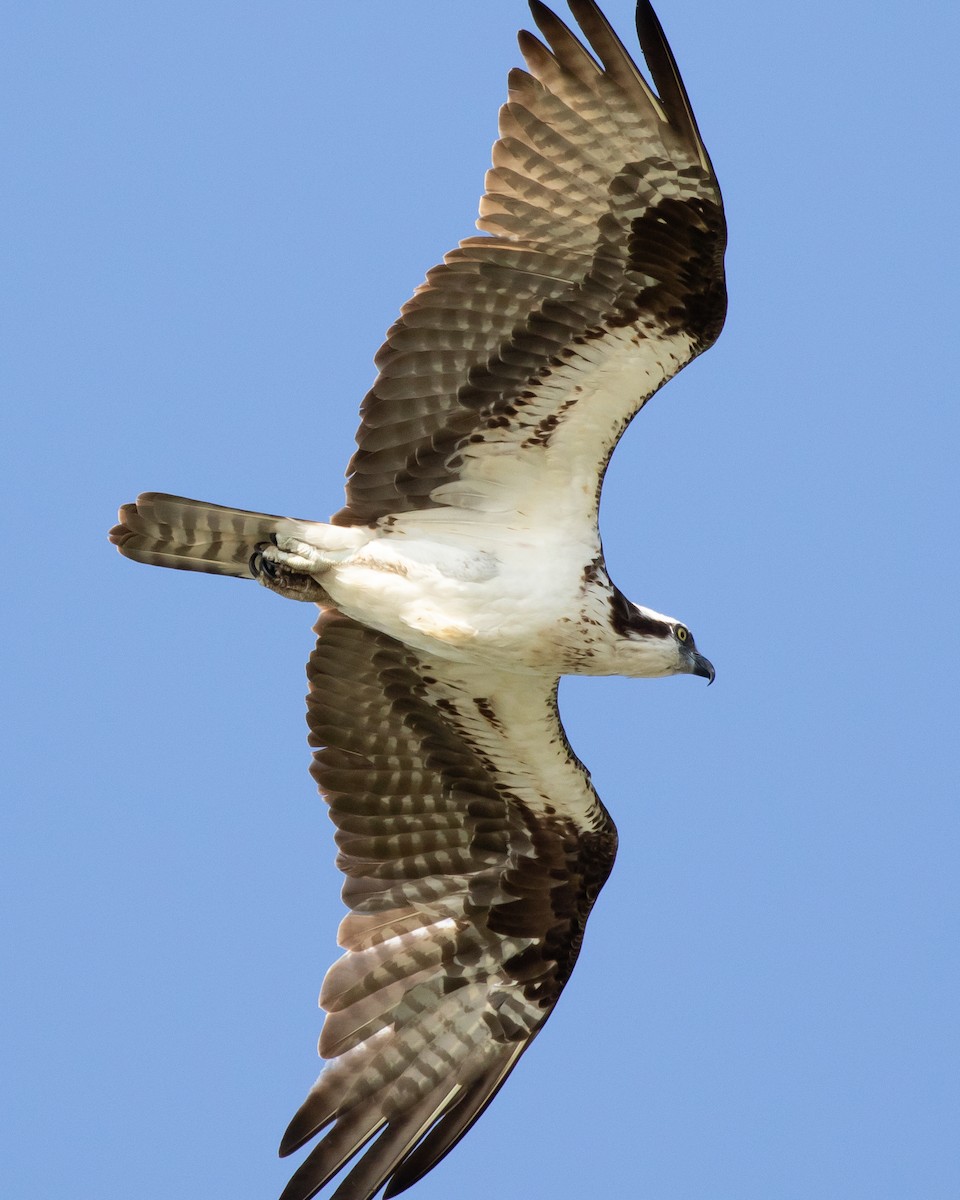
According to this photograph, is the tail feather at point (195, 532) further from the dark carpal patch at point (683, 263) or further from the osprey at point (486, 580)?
the dark carpal patch at point (683, 263)

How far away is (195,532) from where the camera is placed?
29.1ft

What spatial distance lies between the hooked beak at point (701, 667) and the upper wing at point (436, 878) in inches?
29.6

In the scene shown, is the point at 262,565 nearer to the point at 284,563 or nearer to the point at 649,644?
the point at 284,563

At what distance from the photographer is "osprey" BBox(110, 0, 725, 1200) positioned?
8.46 meters

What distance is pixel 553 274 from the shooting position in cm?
853

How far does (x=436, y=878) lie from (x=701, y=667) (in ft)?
6.49

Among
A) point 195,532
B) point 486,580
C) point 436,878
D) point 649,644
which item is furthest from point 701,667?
point 195,532

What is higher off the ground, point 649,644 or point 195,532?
point 649,644

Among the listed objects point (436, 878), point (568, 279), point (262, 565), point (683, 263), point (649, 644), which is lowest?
point (436, 878)

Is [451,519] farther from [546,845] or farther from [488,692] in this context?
[546,845]

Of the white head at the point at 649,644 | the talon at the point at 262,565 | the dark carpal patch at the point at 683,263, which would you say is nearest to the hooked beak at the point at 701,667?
the white head at the point at 649,644

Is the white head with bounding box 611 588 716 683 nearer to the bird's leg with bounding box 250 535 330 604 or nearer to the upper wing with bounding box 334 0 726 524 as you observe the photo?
the upper wing with bounding box 334 0 726 524

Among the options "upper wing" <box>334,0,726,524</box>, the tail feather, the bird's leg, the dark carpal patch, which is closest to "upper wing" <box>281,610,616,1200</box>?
the bird's leg

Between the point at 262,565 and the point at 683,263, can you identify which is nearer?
the point at 683,263
